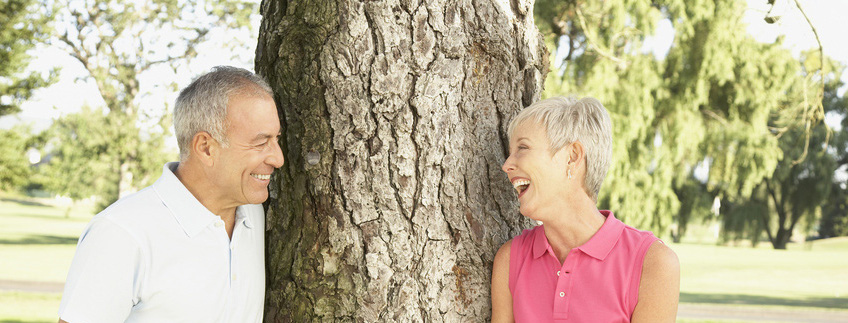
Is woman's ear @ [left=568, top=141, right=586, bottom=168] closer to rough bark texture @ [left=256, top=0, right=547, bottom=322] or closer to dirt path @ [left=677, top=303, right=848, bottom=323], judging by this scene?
Answer: rough bark texture @ [left=256, top=0, right=547, bottom=322]

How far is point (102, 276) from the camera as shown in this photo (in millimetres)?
1954

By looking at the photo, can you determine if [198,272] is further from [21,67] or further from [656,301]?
[21,67]

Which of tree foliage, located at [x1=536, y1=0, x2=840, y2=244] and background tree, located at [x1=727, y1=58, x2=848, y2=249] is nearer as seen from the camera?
tree foliage, located at [x1=536, y1=0, x2=840, y2=244]

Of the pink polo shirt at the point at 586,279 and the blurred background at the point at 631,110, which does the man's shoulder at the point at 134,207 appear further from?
the blurred background at the point at 631,110

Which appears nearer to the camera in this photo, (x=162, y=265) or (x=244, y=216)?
(x=162, y=265)

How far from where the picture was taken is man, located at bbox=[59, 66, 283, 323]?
198 cm

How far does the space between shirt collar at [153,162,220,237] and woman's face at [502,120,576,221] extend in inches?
36.6

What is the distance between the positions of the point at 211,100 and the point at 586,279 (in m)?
1.23

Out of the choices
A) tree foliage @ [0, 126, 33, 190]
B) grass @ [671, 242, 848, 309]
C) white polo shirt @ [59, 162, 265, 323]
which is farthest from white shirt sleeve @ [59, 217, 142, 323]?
tree foliage @ [0, 126, 33, 190]

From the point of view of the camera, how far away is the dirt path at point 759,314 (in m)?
12.0

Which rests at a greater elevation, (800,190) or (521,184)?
(521,184)

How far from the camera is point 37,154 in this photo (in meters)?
16.5

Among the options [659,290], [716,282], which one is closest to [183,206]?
[659,290]

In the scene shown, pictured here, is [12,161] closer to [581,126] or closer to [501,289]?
[501,289]
